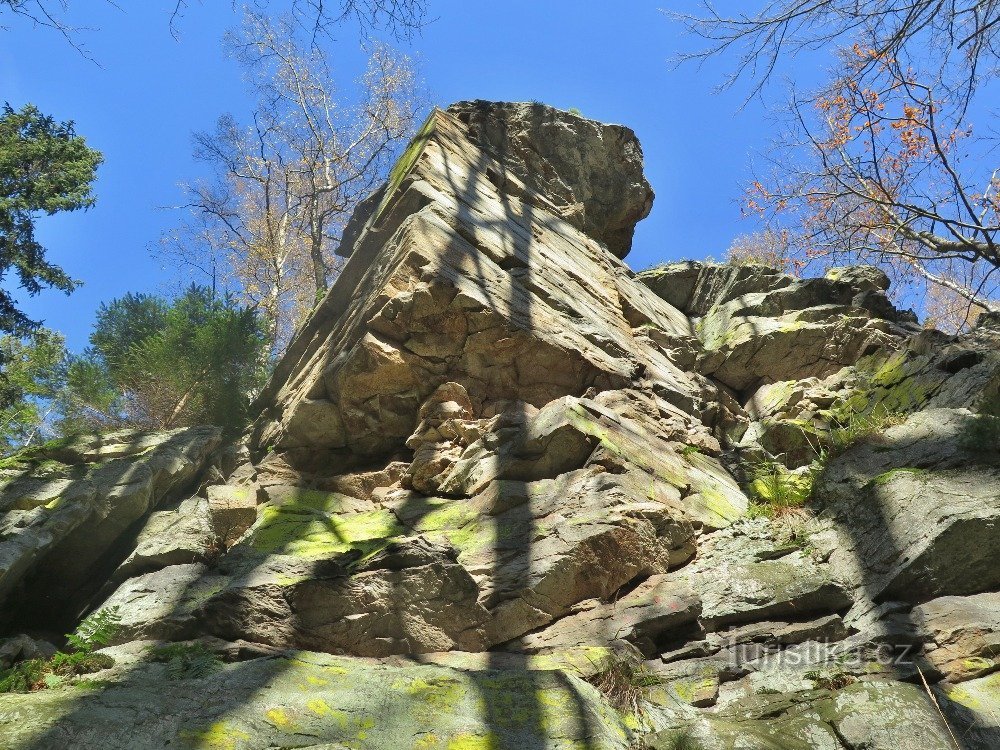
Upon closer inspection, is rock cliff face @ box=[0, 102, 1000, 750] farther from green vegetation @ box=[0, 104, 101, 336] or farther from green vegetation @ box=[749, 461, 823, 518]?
green vegetation @ box=[0, 104, 101, 336]

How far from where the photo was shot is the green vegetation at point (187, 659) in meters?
4.61

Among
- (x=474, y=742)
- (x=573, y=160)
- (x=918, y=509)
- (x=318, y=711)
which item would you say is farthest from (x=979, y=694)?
(x=573, y=160)

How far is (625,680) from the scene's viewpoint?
491 centimetres

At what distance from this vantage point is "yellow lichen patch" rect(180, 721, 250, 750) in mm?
3576

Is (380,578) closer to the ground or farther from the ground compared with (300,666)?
farther from the ground

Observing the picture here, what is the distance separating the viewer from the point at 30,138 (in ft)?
50.2

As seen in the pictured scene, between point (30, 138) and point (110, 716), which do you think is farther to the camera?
point (30, 138)

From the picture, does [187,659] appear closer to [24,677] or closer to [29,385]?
[24,677]

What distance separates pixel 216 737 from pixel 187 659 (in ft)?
4.56

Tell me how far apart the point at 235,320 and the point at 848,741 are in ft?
37.6

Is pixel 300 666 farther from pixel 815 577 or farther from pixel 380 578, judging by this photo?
pixel 815 577

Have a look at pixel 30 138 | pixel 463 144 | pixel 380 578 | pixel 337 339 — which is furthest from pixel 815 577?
pixel 30 138

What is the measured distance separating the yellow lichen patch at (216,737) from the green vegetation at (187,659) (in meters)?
0.91

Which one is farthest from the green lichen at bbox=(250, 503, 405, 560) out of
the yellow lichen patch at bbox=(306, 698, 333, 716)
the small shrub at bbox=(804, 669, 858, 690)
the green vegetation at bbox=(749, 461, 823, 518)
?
the green vegetation at bbox=(749, 461, 823, 518)
